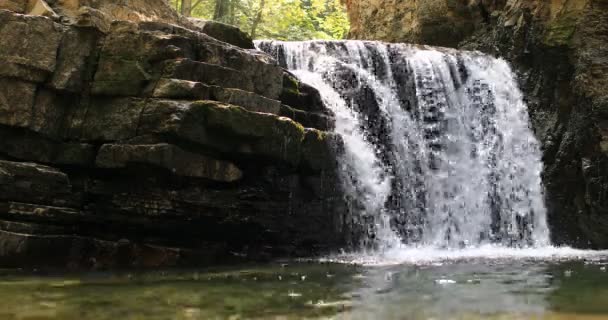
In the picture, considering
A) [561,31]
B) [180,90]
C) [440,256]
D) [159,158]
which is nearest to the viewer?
[159,158]

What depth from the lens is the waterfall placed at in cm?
1154

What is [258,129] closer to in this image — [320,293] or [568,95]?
[320,293]

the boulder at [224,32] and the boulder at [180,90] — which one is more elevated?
the boulder at [224,32]

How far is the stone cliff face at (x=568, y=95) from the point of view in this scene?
1180 cm

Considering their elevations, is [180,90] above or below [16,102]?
above

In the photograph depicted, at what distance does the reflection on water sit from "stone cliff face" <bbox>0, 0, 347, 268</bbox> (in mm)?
1241

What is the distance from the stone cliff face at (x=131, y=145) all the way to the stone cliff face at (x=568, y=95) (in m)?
6.69

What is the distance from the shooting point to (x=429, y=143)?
43.0 feet

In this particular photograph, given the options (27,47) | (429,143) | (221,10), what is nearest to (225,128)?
(27,47)

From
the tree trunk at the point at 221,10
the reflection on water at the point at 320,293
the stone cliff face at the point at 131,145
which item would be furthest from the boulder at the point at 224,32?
the tree trunk at the point at 221,10

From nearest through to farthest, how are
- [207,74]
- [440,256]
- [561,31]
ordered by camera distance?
[207,74] → [440,256] → [561,31]

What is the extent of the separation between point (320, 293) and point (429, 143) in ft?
27.6

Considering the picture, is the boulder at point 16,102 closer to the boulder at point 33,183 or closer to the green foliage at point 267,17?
the boulder at point 33,183

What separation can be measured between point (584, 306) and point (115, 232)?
6706 mm
